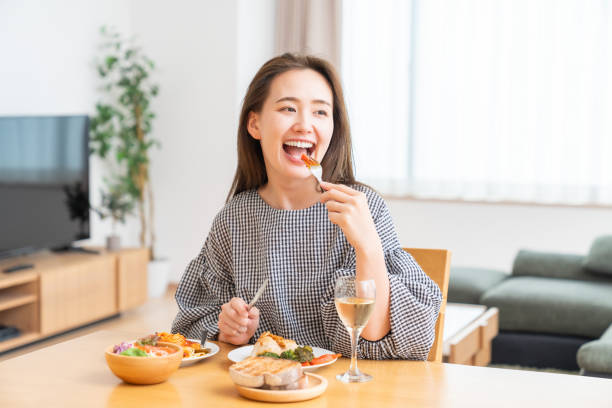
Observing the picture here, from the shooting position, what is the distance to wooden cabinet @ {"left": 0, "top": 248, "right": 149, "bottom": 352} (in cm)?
401

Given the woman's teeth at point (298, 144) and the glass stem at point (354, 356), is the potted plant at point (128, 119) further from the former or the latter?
the glass stem at point (354, 356)

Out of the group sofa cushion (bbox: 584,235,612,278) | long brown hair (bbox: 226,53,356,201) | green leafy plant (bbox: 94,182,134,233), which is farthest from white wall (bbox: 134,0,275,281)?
long brown hair (bbox: 226,53,356,201)

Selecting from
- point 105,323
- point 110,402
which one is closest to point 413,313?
point 110,402

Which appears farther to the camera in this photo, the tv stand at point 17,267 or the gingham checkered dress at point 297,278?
the tv stand at point 17,267

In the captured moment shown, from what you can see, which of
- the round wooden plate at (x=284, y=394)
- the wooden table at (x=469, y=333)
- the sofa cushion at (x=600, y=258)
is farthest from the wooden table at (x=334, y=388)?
Answer: the sofa cushion at (x=600, y=258)

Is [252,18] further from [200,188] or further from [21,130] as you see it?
[21,130]

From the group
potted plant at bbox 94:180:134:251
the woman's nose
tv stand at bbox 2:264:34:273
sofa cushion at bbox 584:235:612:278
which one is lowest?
tv stand at bbox 2:264:34:273

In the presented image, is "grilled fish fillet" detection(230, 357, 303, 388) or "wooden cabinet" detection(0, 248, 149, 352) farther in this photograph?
"wooden cabinet" detection(0, 248, 149, 352)

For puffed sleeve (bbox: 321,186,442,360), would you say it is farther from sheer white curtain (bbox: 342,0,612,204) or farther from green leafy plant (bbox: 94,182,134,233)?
sheer white curtain (bbox: 342,0,612,204)

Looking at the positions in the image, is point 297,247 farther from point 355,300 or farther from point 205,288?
point 355,300

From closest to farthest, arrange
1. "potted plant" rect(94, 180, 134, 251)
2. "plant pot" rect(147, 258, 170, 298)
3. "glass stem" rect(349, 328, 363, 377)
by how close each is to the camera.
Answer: "glass stem" rect(349, 328, 363, 377)
"potted plant" rect(94, 180, 134, 251)
"plant pot" rect(147, 258, 170, 298)

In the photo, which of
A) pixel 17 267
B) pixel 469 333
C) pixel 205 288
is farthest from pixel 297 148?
pixel 17 267

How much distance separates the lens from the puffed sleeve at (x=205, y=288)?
5.24 feet

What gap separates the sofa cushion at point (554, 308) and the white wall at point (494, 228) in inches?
43.4
